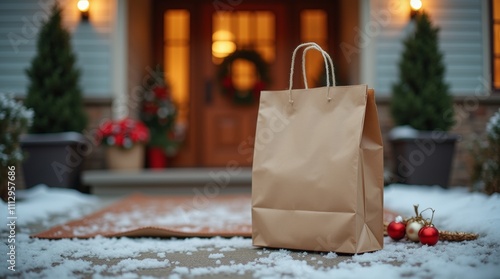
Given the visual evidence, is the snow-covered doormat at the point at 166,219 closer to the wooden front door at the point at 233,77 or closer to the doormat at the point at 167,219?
the doormat at the point at 167,219

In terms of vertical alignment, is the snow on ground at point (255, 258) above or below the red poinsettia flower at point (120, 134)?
below

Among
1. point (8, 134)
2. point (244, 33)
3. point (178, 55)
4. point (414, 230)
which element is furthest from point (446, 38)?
point (8, 134)

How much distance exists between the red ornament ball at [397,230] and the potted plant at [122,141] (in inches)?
133

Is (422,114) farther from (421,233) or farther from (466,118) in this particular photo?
(421,233)

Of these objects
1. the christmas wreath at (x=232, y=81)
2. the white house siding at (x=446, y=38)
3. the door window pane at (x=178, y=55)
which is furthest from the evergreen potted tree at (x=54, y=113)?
the white house siding at (x=446, y=38)

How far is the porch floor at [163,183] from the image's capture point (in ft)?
15.4

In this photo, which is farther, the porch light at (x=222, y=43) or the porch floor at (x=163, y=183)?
the porch light at (x=222, y=43)

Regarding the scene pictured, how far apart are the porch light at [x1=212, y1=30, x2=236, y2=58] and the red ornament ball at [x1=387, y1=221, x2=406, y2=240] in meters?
4.36

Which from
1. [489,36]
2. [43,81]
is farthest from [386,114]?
[43,81]

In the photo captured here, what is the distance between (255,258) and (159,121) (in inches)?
163

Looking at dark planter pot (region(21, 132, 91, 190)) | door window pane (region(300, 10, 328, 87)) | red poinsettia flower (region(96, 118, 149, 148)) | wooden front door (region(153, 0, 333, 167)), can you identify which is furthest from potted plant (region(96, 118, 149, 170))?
door window pane (region(300, 10, 328, 87))

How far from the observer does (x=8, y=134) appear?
3.44 m

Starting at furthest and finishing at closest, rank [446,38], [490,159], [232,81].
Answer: [232,81]
[446,38]
[490,159]

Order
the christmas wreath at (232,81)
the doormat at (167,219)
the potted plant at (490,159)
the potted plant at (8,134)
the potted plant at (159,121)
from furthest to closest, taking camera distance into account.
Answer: the christmas wreath at (232,81) → the potted plant at (159,121) → the potted plant at (8,134) → the potted plant at (490,159) → the doormat at (167,219)
